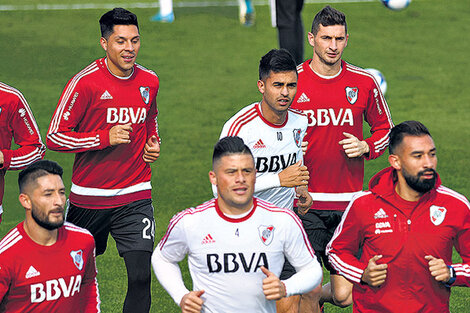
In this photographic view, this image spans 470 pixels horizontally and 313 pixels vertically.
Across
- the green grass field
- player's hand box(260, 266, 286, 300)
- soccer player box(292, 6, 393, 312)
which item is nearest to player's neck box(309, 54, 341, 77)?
soccer player box(292, 6, 393, 312)

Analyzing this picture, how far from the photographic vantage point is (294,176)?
723 centimetres

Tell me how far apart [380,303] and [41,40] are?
14.6 metres

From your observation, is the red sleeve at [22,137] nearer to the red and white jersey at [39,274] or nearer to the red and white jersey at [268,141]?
the red and white jersey at [39,274]

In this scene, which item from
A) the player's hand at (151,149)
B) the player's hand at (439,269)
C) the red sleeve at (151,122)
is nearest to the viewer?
the player's hand at (439,269)

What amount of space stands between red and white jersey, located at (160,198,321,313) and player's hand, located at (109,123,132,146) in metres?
1.56

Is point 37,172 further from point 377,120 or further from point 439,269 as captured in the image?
point 377,120

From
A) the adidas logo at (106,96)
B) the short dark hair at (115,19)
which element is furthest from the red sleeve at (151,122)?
the short dark hair at (115,19)

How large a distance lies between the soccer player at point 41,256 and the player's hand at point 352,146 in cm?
269

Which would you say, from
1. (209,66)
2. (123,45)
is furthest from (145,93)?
(209,66)

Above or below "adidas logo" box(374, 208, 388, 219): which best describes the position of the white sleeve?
below

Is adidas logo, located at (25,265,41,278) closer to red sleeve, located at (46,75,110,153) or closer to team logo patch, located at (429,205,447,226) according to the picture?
red sleeve, located at (46,75,110,153)

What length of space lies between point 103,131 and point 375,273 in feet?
8.97

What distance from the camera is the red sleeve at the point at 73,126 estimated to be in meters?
7.78

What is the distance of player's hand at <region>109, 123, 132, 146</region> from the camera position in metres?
7.66
